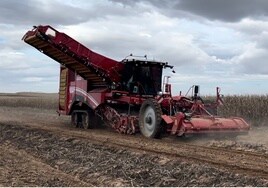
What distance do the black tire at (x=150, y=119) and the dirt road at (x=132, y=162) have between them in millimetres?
327

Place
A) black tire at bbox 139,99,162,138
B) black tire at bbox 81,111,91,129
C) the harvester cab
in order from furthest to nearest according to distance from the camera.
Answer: black tire at bbox 81,111,91,129
the harvester cab
black tire at bbox 139,99,162,138

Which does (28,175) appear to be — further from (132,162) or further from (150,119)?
(150,119)

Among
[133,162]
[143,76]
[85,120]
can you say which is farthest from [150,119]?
[85,120]

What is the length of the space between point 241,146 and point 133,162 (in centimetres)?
332

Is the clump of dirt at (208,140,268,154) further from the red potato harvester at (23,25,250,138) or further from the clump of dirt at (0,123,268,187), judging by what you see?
the clump of dirt at (0,123,268,187)

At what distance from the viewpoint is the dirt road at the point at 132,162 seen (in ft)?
25.5

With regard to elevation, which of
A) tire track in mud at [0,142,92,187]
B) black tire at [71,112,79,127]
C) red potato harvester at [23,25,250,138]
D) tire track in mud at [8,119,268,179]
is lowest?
tire track in mud at [0,142,92,187]

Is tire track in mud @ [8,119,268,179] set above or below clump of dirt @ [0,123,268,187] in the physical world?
above

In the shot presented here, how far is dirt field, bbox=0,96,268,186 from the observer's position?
780 centimetres

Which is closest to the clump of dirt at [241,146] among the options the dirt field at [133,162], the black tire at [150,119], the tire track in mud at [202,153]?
the dirt field at [133,162]

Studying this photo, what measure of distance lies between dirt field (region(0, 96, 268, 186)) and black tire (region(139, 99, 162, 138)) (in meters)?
0.32

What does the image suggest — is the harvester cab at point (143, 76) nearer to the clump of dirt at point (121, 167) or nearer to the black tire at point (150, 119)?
the black tire at point (150, 119)

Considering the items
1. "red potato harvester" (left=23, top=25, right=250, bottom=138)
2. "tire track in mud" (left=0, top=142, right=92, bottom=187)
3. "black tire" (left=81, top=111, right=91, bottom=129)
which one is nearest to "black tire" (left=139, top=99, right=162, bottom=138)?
"red potato harvester" (left=23, top=25, right=250, bottom=138)

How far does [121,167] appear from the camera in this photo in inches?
368
